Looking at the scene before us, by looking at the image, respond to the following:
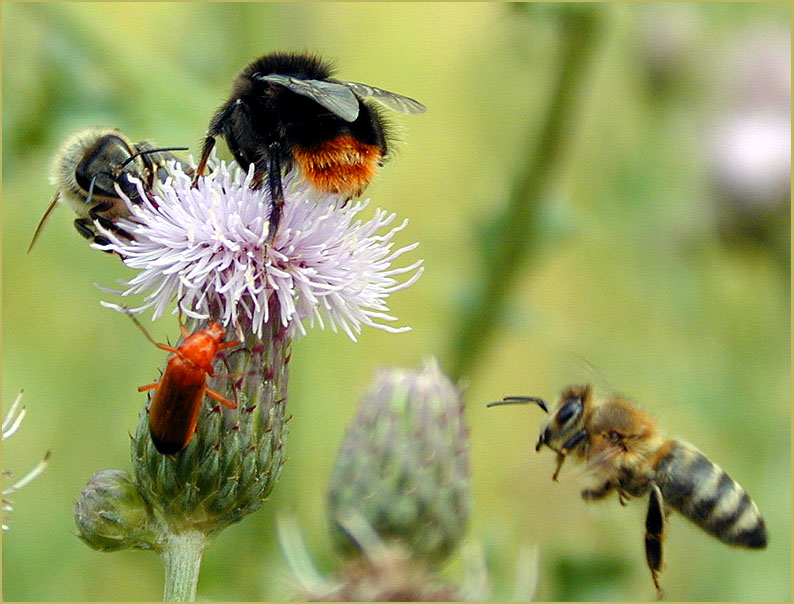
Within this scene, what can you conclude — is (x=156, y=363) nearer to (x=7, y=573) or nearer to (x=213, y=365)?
(x=7, y=573)

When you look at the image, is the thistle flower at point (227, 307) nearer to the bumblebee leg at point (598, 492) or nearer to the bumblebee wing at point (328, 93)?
the bumblebee wing at point (328, 93)

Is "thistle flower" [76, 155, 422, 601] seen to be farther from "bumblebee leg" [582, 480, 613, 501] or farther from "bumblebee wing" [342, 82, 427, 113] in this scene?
"bumblebee leg" [582, 480, 613, 501]

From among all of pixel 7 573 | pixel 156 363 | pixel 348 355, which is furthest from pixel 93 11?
pixel 7 573

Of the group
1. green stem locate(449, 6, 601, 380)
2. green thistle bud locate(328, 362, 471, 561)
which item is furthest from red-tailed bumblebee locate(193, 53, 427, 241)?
green stem locate(449, 6, 601, 380)

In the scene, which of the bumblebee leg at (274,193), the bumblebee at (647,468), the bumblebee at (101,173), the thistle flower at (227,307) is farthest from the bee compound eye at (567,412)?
the bumblebee at (101,173)

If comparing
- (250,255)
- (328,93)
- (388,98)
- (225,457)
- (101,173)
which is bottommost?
(225,457)

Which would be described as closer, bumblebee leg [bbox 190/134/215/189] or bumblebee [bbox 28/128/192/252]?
bumblebee leg [bbox 190/134/215/189]

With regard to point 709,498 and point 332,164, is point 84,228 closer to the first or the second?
point 332,164

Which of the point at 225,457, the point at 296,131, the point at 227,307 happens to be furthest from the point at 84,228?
the point at 225,457
